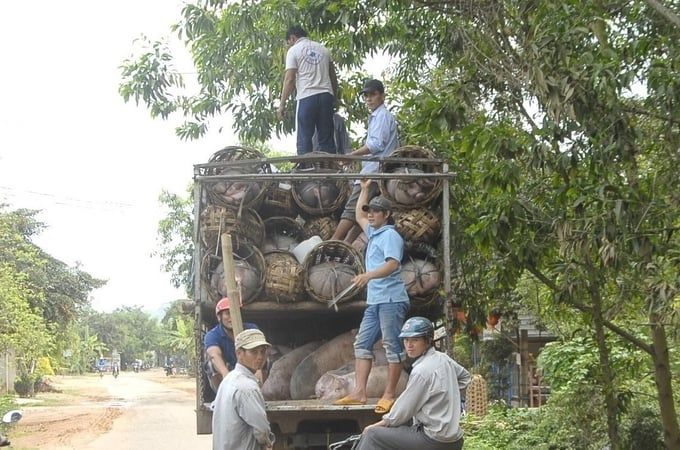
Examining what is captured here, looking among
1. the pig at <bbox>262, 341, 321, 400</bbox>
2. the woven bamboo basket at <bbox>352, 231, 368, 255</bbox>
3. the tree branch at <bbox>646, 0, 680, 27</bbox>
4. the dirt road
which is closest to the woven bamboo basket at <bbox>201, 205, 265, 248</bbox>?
the woven bamboo basket at <bbox>352, 231, 368, 255</bbox>

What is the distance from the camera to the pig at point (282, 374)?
658cm

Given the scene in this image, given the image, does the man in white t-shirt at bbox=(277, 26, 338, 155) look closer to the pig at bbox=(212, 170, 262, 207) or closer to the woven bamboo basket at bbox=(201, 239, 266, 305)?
the pig at bbox=(212, 170, 262, 207)

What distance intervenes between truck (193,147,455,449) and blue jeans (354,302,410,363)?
12.9 inches

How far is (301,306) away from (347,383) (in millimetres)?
646

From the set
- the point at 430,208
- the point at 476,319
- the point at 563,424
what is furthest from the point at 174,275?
the point at 430,208

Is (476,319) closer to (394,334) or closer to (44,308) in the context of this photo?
(394,334)

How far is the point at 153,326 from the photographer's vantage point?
112750 millimetres

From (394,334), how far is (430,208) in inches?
47.1

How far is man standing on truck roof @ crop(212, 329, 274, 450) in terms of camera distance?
489 centimetres

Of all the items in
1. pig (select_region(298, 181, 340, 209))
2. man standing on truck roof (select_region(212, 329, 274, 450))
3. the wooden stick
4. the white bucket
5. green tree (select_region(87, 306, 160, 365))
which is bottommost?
man standing on truck roof (select_region(212, 329, 274, 450))

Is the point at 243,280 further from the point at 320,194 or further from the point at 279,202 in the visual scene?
the point at 320,194

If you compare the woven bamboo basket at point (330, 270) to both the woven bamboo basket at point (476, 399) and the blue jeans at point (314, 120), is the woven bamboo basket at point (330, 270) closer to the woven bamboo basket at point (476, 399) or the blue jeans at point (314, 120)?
the blue jeans at point (314, 120)

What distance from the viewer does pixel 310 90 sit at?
8.21 m

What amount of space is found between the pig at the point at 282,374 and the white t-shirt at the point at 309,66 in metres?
2.44
